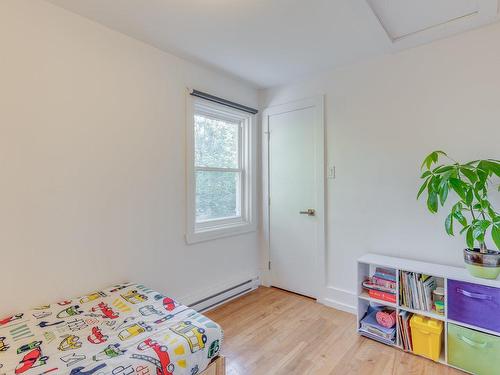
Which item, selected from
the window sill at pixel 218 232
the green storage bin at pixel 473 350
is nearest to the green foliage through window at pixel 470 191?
the green storage bin at pixel 473 350

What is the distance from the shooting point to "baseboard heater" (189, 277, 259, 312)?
101 inches

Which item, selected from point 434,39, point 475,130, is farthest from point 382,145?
point 434,39

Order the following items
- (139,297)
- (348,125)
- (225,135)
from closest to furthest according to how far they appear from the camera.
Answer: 1. (139,297)
2. (348,125)
3. (225,135)

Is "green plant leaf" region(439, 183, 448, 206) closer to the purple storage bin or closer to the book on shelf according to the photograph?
the purple storage bin

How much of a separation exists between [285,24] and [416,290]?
2194 mm

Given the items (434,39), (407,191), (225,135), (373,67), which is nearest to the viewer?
(434,39)

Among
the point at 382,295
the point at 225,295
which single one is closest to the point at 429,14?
the point at 382,295

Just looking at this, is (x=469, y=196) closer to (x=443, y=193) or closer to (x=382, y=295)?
(x=443, y=193)

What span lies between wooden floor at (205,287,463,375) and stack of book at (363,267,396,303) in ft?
1.19

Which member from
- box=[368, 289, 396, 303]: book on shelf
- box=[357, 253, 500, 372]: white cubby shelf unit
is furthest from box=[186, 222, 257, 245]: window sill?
box=[368, 289, 396, 303]: book on shelf

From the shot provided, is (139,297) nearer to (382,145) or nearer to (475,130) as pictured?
(382,145)

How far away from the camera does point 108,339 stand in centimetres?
136

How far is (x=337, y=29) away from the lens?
1.98 meters

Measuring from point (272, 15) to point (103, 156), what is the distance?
61.6 inches
